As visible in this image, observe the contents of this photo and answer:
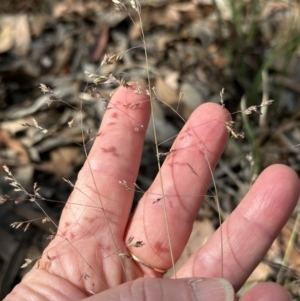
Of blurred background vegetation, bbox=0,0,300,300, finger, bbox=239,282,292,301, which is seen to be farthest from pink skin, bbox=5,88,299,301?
blurred background vegetation, bbox=0,0,300,300

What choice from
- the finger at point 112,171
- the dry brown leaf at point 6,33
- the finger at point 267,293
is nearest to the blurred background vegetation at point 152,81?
the dry brown leaf at point 6,33

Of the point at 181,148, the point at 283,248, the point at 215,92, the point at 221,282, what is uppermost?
the point at 181,148

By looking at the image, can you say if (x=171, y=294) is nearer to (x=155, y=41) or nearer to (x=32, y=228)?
(x=32, y=228)

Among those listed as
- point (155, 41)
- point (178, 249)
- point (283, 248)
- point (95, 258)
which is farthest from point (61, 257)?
point (155, 41)

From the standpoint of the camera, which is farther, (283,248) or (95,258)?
(283,248)

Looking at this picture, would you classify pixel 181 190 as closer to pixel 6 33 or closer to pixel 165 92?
pixel 165 92

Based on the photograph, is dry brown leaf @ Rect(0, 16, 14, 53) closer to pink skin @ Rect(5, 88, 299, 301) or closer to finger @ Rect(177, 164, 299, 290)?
pink skin @ Rect(5, 88, 299, 301)

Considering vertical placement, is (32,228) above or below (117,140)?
below

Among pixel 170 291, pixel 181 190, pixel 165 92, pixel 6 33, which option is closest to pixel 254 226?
pixel 181 190
